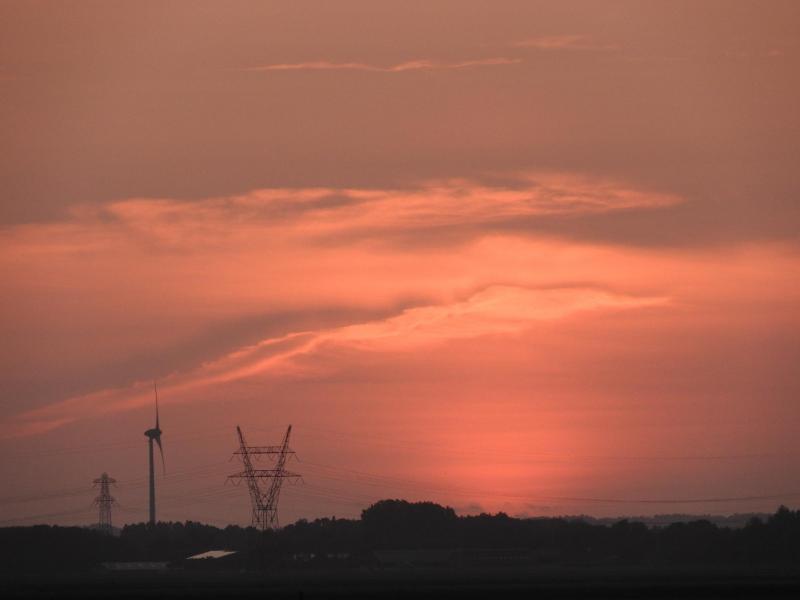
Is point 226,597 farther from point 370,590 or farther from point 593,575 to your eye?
point 593,575

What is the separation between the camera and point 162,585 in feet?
577

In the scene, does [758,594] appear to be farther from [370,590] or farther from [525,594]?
[370,590]

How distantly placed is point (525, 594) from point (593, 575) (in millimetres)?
57585

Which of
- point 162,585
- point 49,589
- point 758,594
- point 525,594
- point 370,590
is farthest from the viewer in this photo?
point 162,585

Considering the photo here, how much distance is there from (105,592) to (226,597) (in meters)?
21.1

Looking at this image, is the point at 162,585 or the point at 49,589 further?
the point at 162,585

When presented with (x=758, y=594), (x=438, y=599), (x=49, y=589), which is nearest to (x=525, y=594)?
(x=438, y=599)

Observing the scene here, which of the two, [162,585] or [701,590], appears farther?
[162,585]

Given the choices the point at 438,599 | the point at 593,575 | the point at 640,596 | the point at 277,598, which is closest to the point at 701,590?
the point at 640,596

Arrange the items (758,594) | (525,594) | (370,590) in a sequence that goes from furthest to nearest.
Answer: (370,590) → (525,594) → (758,594)

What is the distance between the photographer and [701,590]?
133 meters

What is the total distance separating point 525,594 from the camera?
13100 cm

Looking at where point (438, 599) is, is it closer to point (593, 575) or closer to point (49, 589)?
point (49, 589)

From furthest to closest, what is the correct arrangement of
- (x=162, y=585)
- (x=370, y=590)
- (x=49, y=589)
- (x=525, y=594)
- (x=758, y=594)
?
(x=162, y=585), (x=49, y=589), (x=370, y=590), (x=525, y=594), (x=758, y=594)
